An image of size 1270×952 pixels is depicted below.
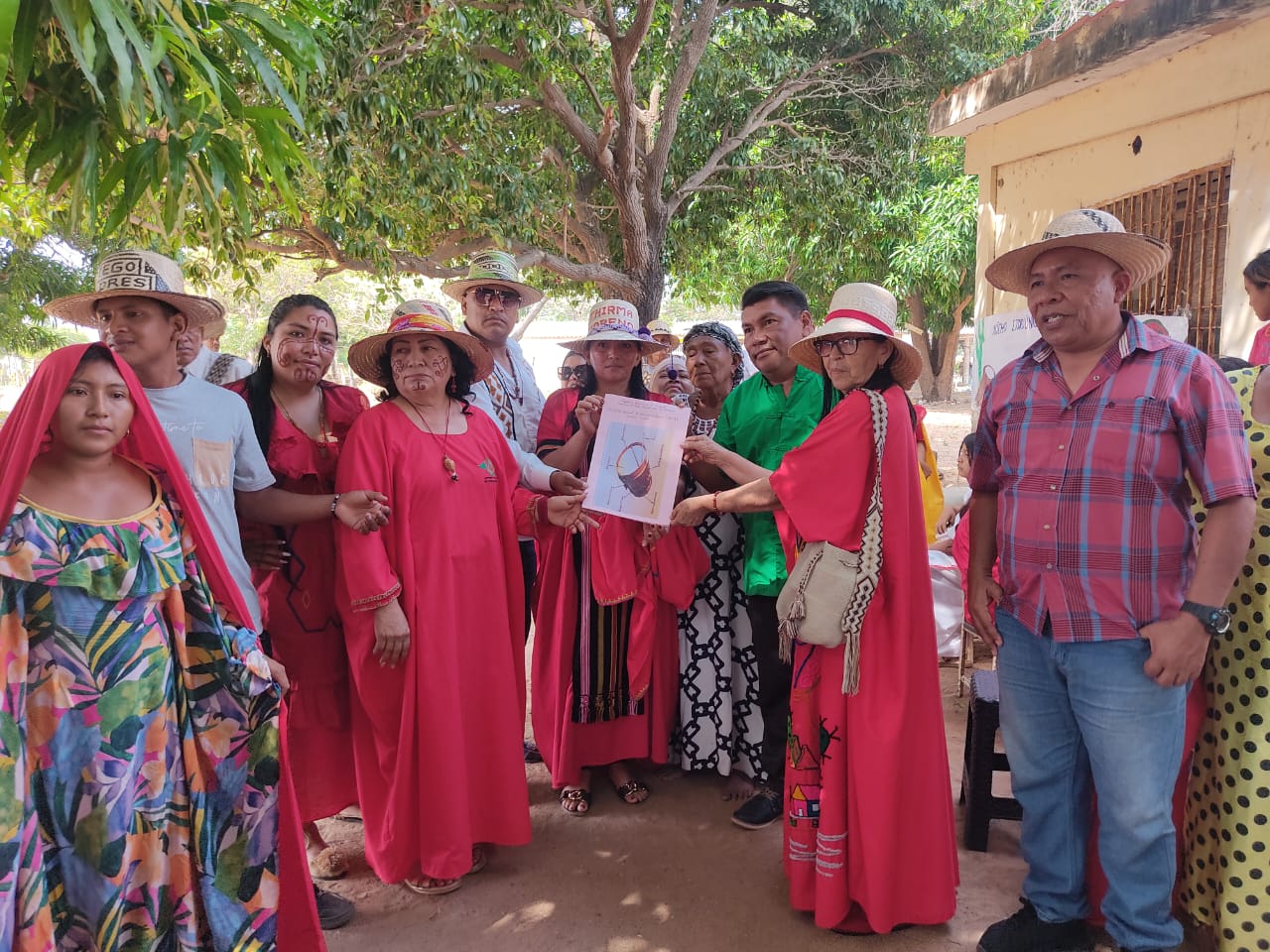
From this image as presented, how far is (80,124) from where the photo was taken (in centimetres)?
200

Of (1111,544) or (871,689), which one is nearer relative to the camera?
(1111,544)

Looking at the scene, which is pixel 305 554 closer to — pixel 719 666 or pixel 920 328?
pixel 719 666

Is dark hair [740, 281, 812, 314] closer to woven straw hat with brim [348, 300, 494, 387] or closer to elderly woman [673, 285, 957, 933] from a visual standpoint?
elderly woman [673, 285, 957, 933]

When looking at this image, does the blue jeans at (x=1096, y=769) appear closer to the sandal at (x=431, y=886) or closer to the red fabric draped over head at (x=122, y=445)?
the sandal at (x=431, y=886)

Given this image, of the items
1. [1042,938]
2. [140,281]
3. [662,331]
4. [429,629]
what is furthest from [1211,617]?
[662,331]

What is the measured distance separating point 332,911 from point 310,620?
3.45 feet

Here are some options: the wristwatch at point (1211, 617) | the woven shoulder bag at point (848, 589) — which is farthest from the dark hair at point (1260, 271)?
the woven shoulder bag at point (848, 589)

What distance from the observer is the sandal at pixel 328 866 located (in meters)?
3.38

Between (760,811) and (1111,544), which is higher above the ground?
(1111,544)

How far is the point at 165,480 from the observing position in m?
2.37

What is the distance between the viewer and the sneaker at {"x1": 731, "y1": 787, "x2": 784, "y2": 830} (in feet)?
12.3

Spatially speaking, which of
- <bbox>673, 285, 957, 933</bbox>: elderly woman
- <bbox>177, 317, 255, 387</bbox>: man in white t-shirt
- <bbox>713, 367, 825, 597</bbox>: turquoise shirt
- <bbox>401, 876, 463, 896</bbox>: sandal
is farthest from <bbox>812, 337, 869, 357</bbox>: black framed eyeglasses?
<bbox>177, 317, 255, 387</bbox>: man in white t-shirt

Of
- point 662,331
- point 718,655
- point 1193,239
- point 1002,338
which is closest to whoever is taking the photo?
point 718,655

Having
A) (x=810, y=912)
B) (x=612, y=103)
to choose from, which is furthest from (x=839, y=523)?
(x=612, y=103)
